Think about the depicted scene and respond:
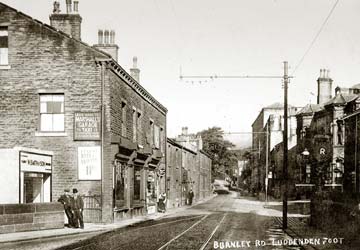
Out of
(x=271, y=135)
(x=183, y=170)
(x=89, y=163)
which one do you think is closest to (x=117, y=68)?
(x=89, y=163)

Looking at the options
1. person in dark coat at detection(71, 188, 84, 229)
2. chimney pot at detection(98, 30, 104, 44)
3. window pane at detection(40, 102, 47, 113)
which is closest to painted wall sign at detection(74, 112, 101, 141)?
window pane at detection(40, 102, 47, 113)

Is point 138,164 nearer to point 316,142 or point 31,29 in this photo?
point 31,29

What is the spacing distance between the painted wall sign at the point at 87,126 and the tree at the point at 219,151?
7785 cm

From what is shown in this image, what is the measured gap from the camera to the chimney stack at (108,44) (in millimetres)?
27359

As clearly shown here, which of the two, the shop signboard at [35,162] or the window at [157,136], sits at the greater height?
the window at [157,136]

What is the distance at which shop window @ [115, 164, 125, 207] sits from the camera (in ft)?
79.2

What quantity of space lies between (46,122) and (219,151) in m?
79.7

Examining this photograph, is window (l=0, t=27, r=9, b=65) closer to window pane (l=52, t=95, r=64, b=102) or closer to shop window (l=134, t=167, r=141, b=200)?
window pane (l=52, t=95, r=64, b=102)

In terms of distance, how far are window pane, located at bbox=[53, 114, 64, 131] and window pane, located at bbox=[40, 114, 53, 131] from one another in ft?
0.61

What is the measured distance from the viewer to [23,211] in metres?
17.3

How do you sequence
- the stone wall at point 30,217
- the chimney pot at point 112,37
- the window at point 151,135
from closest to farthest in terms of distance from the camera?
the stone wall at point 30,217, the chimney pot at point 112,37, the window at point 151,135

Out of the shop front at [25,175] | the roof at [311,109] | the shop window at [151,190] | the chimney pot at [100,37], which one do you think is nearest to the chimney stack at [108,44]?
the chimney pot at [100,37]

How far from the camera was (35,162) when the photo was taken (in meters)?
20.5

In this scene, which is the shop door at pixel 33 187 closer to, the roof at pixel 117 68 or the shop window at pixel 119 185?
the shop window at pixel 119 185
